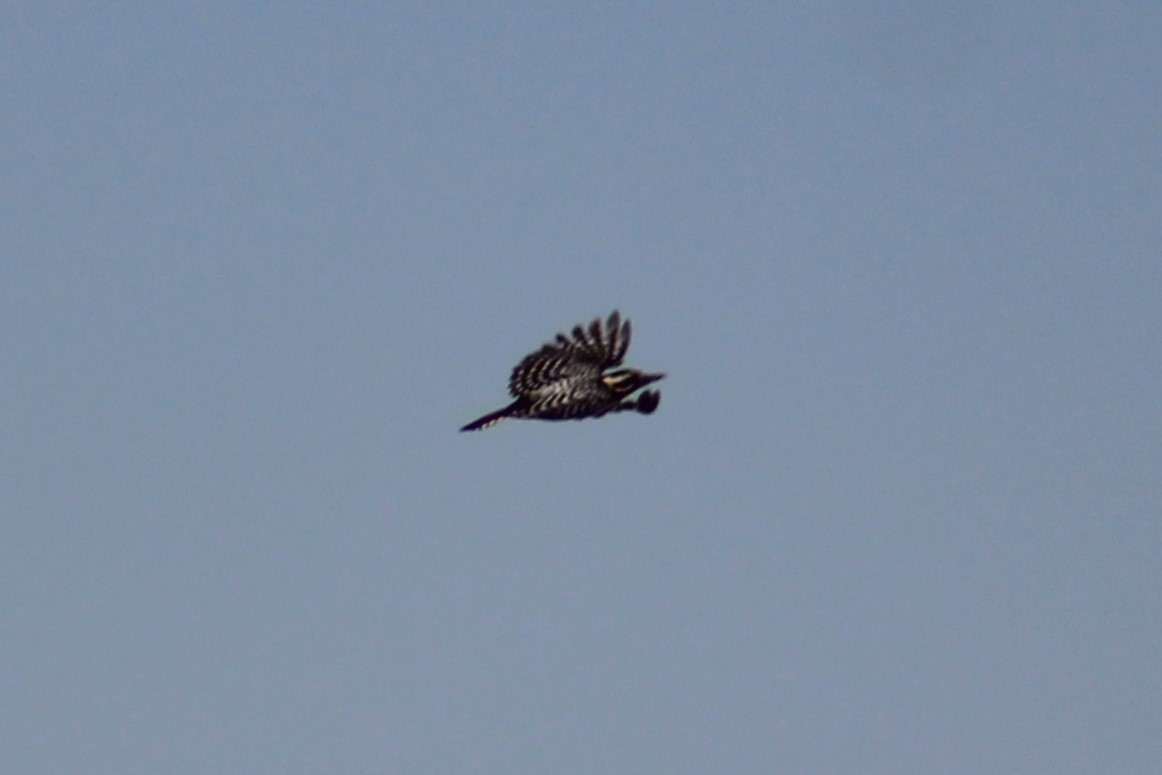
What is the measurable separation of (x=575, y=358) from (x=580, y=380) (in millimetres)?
424

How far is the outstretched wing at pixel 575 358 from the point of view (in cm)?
3553

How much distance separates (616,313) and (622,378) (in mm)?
1200

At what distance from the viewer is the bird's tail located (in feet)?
A: 115

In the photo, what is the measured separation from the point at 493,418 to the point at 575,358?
1.99m

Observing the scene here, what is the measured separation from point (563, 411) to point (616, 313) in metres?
2.08

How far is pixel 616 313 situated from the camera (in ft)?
118

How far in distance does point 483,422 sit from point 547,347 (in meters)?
1.91

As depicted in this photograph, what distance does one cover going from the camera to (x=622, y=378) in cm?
3606

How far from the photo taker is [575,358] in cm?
3597

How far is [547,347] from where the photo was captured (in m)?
35.8

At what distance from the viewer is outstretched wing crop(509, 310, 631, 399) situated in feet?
117

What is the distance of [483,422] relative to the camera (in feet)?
115

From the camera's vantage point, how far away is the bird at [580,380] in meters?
35.4

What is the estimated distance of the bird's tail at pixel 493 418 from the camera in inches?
1374
